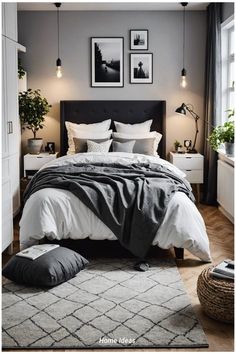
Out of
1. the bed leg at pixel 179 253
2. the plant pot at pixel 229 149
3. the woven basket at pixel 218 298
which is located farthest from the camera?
the plant pot at pixel 229 149

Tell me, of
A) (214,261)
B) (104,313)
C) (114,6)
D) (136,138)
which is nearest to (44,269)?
(104,313)

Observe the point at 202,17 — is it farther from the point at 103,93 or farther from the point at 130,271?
the point at 130,271

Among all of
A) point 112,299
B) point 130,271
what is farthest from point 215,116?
point 112,299

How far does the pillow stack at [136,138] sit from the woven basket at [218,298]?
10.8ft

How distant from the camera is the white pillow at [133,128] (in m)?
6.51

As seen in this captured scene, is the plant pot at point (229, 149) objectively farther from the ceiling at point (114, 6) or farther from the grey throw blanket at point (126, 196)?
the ceiling at point (114, 6)

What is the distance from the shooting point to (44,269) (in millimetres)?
3535

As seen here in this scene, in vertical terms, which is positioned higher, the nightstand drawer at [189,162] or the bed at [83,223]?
the nightstand drawer at [189,162]

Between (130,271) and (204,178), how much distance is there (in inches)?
124

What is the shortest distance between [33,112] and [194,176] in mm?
2203

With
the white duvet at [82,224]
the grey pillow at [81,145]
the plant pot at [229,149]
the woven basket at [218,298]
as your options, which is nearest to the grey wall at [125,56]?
the grey pillow at [81,145]

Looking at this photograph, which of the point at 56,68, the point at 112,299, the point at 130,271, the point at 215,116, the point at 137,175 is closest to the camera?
the point at 112,299

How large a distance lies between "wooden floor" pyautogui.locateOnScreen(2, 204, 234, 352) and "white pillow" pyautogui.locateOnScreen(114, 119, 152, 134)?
1.21 m

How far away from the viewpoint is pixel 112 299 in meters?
3.37
